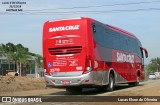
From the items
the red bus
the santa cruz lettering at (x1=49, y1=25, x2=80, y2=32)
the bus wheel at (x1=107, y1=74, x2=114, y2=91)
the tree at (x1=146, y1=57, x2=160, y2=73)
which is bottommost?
the bus wheel at (x1=107, y1=74, x2=114, y2=91)

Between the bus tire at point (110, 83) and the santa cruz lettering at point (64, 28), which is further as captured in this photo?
the bus tire at point (110, 83)

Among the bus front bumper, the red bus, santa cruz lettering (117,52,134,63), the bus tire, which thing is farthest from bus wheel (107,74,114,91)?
the bus front bumper

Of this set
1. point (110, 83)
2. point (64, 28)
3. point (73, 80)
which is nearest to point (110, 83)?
point (110, 83)

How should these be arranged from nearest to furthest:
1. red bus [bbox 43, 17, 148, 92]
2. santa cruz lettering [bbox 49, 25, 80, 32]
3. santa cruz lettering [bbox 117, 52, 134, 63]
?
red bus [bbox 43, 17, 148, 92]
santa cruz lettering [bbox 49, 25, 80, 32]
santa cruz lettering [bbox 117, 52, 134, 63]

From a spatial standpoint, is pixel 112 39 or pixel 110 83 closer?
pixel 110 83

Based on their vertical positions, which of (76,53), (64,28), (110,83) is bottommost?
(110,83)

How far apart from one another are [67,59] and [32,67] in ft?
228

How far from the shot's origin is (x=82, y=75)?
18000 mm

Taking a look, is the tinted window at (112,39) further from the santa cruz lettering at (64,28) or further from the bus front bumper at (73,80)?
the bus front bumper at (73,80)


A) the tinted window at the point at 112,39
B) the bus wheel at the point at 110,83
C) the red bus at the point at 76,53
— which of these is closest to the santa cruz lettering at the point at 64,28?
the red bus at the point at 76,53

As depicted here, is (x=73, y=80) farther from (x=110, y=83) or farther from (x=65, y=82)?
(x=110, y=83)

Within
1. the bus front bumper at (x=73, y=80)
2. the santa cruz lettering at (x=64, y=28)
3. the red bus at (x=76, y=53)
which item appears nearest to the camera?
the bus front bumper at (x=73, y=80)

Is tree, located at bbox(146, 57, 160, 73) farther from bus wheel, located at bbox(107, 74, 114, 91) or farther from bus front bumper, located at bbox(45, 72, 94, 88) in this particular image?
bus front bumper, located at bbox(45, 72, 94, 88)

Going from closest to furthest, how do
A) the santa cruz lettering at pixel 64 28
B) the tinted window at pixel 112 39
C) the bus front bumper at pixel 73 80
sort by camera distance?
the bus front bumper at pixel 73 80, the santa cruz lettering at pixel 64 28, the tinted window at pixel 112 39
